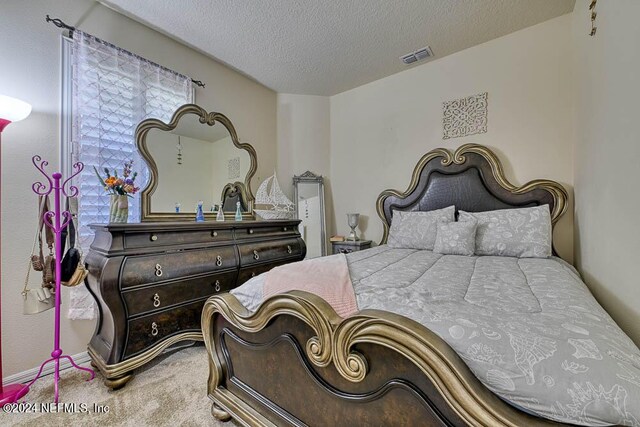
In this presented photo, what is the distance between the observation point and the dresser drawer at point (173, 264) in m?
1.63

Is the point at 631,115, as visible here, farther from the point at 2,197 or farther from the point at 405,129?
the point at 2,197

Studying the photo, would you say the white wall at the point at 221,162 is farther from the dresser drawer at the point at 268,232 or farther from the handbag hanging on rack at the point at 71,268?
the handbag hanging on rack at the point at 71,268

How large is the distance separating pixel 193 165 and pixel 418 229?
2208 millimetres

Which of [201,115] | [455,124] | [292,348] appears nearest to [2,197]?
[201,115]

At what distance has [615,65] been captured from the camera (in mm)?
1271

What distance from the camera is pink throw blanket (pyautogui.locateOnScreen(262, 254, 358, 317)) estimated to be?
100 cm

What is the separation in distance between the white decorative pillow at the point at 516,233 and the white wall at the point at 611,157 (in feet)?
0.75

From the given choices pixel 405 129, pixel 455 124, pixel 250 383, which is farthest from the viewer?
pixel 405 129

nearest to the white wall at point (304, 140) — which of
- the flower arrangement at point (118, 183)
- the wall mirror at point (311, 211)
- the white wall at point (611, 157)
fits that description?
the wall mirror at point (311, 211)

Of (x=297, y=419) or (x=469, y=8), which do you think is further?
(x=469, y=8)

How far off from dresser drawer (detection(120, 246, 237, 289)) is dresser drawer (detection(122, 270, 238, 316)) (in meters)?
0.05

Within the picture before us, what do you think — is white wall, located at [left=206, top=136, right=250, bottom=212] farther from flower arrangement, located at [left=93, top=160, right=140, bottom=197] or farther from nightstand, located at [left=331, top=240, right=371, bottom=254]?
nightstand, located at [left=331, top=240, right=371, bottom=254]

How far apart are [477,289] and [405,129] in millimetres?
2362

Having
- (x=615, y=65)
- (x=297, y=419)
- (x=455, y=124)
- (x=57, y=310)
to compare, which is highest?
(x=455, y=124)
